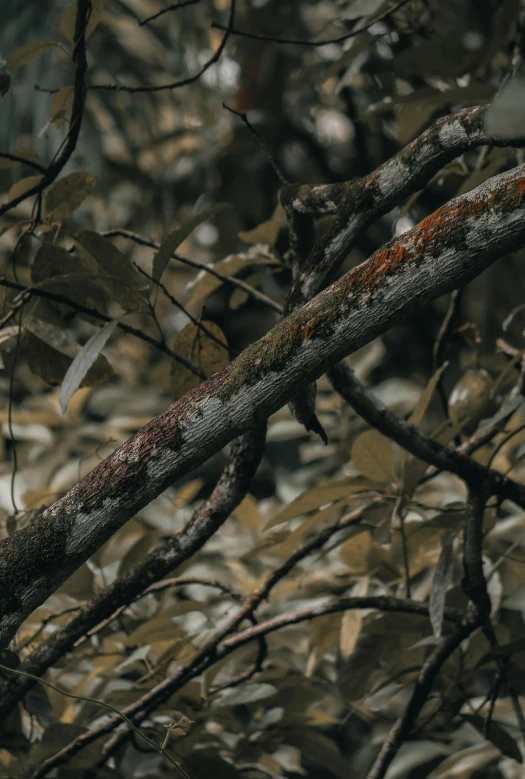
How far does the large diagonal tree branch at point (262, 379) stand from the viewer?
0.68m

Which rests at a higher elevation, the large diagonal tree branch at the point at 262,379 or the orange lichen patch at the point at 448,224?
the orange lichen patch at the point at 448,224

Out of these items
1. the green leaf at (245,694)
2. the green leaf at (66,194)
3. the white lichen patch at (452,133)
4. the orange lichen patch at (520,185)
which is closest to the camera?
the orange lichen patch at (520,185)

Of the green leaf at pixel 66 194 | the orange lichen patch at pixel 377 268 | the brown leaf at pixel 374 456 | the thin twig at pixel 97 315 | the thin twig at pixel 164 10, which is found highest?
the thin twig at pixel 164 10

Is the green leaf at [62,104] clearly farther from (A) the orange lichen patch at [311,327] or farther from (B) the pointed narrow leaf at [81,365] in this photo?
(A) the orange lichen patch at [311,327]

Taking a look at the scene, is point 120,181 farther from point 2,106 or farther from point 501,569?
point 501,569

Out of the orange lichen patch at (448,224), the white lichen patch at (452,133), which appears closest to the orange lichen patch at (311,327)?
the orange lichen patch at (448,224)

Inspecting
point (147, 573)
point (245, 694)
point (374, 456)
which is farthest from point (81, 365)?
point (245, 694)

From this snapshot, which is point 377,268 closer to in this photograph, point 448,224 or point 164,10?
point 448,224

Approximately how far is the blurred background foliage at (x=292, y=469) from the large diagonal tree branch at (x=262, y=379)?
11.0 inches

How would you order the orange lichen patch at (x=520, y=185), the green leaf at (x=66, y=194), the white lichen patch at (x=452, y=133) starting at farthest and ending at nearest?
the green leaf at (x=66, y=194), the white lichen patch at (x=452, y=133), the orange lichen patch at (x=520, y=185)

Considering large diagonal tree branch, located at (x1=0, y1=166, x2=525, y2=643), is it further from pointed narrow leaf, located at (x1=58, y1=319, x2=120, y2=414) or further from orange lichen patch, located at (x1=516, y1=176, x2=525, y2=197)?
pointed narrow leaf, located at (x1=58, y1=319, x2=120, y2=414)

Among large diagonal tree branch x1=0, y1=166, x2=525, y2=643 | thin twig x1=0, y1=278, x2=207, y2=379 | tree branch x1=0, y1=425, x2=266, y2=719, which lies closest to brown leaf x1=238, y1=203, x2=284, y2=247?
thin twig x1=0, y1=278, x2=207, y2=379

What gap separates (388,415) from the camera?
1047mm

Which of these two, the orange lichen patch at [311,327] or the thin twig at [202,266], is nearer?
the orange lichen patch at [311,327]
